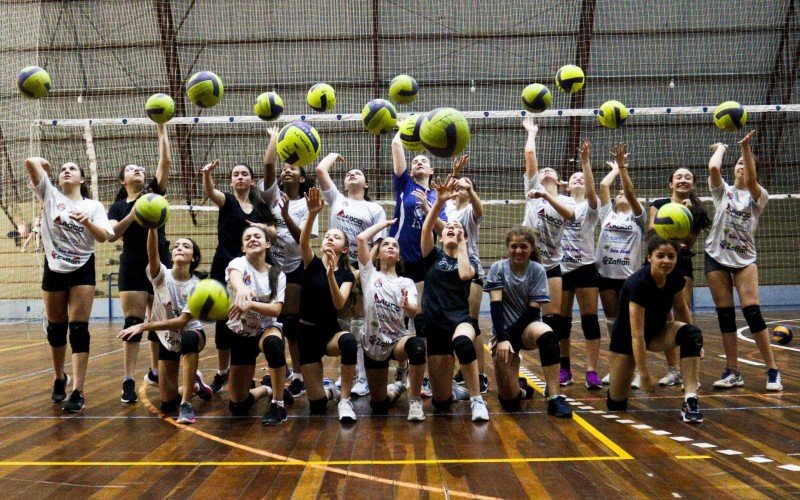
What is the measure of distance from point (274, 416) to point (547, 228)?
2705mm

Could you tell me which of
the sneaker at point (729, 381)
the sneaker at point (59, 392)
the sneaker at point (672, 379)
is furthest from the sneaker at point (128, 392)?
the sneaker at point (729, 381)

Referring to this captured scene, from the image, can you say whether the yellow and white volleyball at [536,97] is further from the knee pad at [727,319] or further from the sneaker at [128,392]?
the sneaker at [128,392]

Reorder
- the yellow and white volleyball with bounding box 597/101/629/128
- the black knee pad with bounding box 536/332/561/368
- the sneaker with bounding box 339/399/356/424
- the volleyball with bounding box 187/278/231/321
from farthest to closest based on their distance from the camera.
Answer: the yellow and white volleyball with bounding box 597/101/629/128, the black knee pad with bounding box 536/332/561/368, the sneaker with bounding box 339/399/356/424, the volleyball with bounding box 187/278/231/321

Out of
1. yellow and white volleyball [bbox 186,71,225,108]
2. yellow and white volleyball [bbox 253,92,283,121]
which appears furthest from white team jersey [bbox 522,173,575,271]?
yellow and white volleyball [bbox 186,71,225,108]

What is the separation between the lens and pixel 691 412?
14.5 ft

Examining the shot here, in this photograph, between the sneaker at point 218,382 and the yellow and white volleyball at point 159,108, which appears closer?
A: the yellow and white volleyball at point 159,108

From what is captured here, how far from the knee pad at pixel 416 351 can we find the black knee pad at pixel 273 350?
0.82 m

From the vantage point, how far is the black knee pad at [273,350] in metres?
4.68

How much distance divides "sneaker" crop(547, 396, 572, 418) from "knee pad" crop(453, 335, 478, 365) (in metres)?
0.62

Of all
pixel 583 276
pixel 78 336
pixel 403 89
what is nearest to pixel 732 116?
pixel 583 276

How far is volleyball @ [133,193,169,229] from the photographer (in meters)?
4.66

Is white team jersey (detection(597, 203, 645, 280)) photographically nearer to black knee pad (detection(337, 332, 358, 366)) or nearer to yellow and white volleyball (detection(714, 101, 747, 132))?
yellow and white volleyball (detection(714, 101, 747, 132))

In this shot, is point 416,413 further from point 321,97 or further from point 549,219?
point 321,97

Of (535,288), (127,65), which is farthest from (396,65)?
(535,288)
